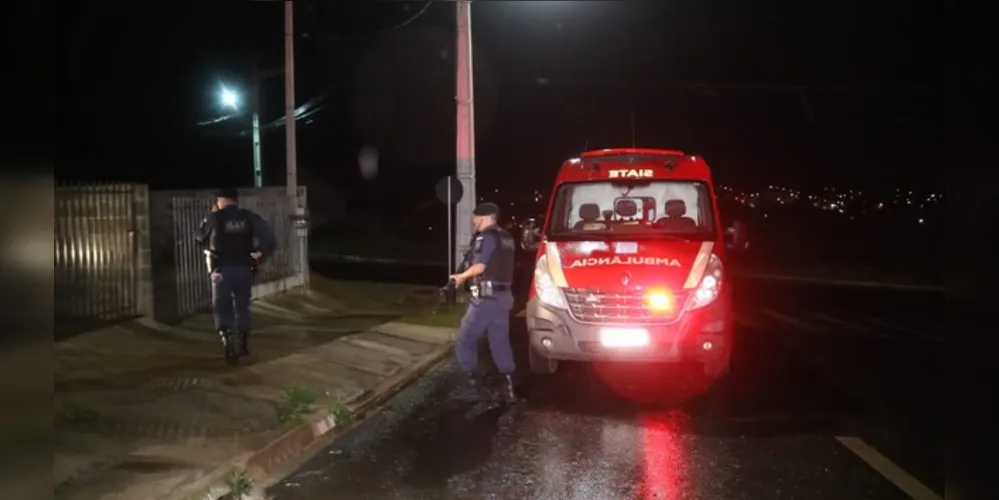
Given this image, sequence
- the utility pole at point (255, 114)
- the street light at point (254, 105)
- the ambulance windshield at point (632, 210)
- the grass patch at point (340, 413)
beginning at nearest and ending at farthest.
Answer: the grass patch at point (340, 413) → the ambulance windshield at point (632, 210) → the street light at point (254, 105) → the utility pole at point (255, 114)

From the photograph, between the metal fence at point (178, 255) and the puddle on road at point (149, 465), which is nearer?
the puddle on road at point (149, 465)

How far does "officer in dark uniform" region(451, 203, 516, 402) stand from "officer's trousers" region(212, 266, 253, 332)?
2392mm

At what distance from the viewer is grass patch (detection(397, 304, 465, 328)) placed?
14906 mm

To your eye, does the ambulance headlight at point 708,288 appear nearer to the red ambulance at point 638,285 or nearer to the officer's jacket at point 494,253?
the red ambulance at point 638,285

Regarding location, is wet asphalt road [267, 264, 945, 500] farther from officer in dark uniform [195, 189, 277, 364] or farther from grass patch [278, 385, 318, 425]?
officer in dark uniform [195, 189, 277, 364]

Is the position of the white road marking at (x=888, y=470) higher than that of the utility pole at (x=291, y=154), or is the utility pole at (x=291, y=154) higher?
the utility pole at (x=291, y=154)

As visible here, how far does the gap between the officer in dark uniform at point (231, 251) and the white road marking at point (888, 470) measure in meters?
5.85

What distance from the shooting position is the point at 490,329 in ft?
31.2

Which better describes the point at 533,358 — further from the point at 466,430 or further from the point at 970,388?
the point at 970,388

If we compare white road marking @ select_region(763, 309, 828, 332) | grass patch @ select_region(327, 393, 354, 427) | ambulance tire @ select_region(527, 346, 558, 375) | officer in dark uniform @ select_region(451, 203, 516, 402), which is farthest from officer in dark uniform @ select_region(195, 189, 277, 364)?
white road marking @ select_region(763, 309, 828, 332)

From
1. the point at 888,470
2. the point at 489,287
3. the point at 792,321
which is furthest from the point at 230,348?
the point at 792,321

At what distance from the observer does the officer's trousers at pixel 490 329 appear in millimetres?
9359

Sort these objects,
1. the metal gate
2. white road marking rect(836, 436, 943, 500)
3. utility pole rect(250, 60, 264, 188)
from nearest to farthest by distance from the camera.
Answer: white road marking rect(836, 436, 943, 500), the metal gate, utility pole rect(250, 60, 264, 188)

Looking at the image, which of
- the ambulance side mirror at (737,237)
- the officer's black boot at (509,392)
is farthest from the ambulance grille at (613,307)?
the ambulance side mirror at (737,237)
